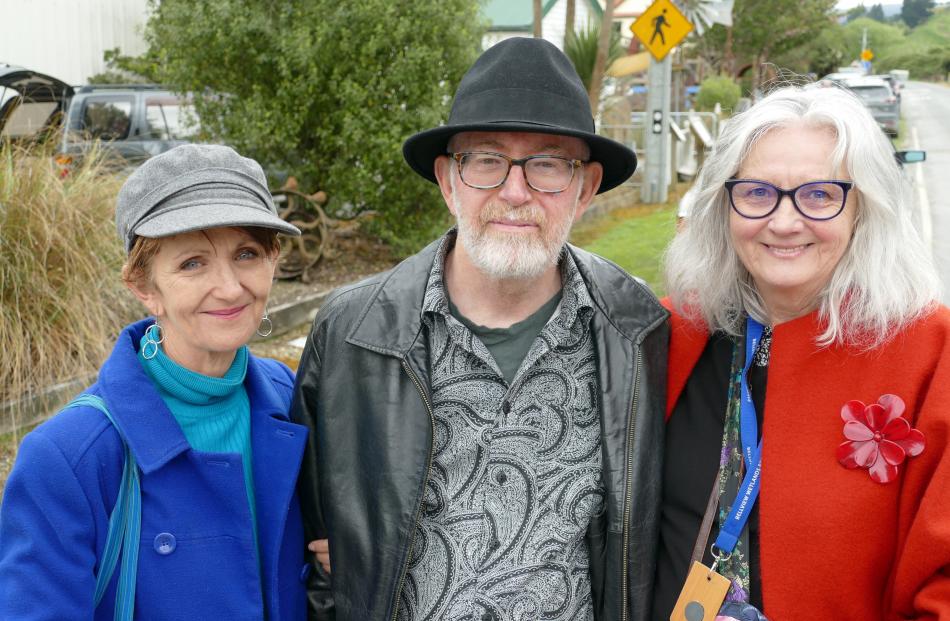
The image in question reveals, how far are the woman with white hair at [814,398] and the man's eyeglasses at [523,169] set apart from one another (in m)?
0.40

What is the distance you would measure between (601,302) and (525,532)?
2.20 ft

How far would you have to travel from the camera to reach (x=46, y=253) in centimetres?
534

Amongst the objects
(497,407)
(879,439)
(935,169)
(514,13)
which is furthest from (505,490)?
(514,13)

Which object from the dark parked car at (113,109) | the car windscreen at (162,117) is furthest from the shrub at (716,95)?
the dark parked car at (113,109)

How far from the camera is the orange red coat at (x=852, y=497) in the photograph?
5.98 feet

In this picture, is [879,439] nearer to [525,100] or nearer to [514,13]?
[525,100]

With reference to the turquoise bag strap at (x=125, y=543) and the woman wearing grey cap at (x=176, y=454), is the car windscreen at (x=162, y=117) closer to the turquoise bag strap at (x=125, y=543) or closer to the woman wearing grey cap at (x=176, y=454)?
the woman wearing grey cap at (x=176, y=454)

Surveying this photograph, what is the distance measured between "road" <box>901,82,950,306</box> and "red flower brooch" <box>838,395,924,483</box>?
20.6 inches

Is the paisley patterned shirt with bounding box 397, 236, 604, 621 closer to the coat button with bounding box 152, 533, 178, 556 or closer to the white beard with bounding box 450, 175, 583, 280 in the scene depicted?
the white beard with bounding box 450, 175, 583, 280

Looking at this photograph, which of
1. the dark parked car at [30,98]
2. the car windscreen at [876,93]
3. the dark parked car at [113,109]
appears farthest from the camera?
the car windscreen at [876,93]

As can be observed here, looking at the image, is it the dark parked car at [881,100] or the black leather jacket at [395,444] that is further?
the dark parked car at [881,100]

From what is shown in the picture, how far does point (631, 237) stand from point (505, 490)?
9408mm

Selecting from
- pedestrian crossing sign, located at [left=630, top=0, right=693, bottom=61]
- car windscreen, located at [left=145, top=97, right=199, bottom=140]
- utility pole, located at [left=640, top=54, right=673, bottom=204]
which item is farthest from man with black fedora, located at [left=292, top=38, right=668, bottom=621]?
utility pole, located at [left=640, top=54, right=673, bottom=204]

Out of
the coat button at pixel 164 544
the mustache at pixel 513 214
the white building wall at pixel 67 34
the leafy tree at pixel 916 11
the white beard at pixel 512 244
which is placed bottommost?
the coat button at pixel 164 544
